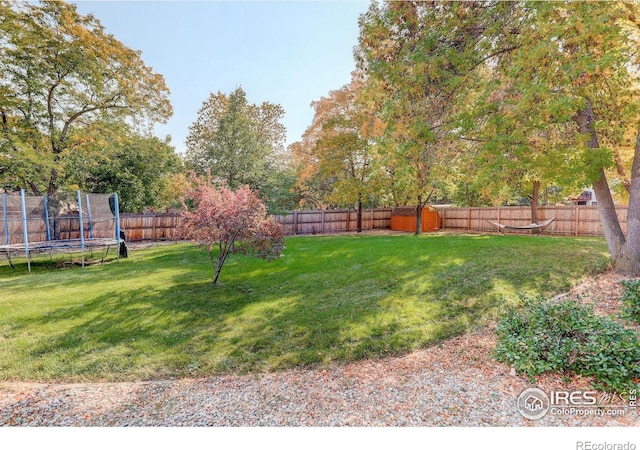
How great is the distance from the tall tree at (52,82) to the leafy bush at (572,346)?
13122mm

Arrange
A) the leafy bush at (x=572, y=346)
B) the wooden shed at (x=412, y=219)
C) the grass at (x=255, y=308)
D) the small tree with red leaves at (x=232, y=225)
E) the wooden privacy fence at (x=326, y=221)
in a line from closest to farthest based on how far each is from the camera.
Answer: the leafy bush at (x=572, y=346), the grass at (x=255, y=308), the small tree with red leaves at (x=232, y=225), the wooden privacy fence at (x=326, y=221), the wooden shed at (x=412, y=219)

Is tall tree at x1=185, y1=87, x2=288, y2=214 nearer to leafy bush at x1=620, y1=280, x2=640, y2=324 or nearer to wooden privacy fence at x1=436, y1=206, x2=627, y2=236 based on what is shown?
wooden privacy fence at x1=436, y1=206, x2=627, y2=236

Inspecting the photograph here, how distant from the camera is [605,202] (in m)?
5.16

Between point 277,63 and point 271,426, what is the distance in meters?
6.78

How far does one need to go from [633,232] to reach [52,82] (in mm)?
16609

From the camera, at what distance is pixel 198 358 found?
3.23 m

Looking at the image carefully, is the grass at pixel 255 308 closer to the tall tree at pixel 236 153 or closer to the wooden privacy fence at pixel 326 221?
the tall tree at pixel 236 153

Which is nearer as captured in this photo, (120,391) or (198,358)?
(120,391)

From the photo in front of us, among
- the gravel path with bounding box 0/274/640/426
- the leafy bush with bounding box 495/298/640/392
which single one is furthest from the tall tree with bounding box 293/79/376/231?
the gravel path with bounding box 0/274/640/426

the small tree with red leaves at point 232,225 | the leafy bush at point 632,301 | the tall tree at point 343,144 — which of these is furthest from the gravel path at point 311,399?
the tall tree at point 343,144

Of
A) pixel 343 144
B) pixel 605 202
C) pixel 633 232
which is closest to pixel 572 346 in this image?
pixel 633 232

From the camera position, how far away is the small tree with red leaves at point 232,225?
17.3 ft

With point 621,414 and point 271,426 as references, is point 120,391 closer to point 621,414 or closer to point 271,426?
point 271,426
